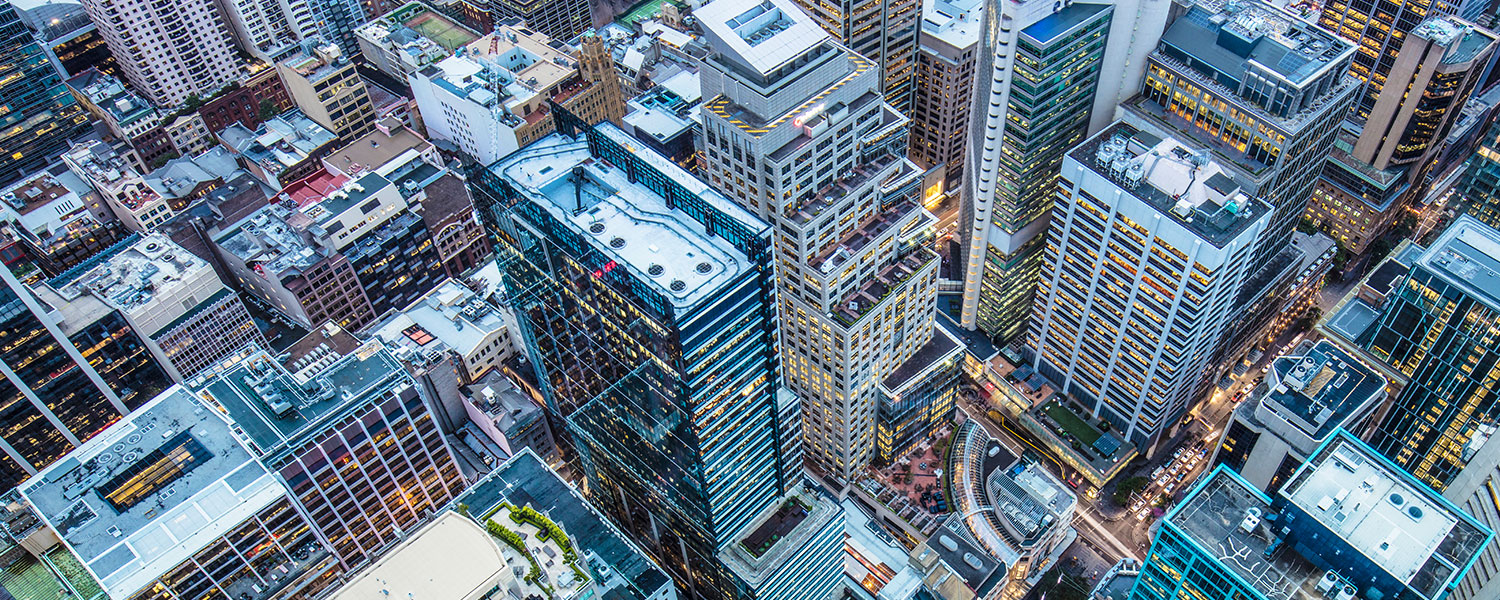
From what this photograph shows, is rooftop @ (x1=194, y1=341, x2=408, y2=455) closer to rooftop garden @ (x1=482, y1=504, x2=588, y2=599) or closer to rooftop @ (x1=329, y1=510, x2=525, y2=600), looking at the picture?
rooftop garden @ (x1=482, y1=504, x2=588, y2=599)

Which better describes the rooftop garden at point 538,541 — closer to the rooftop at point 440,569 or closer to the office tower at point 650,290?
the rooftop at point 440,569

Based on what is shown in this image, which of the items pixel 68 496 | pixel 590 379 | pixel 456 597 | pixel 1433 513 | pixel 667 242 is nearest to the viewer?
pixel 456 597

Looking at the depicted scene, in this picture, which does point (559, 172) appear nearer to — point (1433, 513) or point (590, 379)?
point (590, 379)

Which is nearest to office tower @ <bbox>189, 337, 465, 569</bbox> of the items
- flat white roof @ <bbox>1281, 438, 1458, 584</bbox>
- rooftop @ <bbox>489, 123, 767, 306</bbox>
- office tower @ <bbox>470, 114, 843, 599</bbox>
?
office tower @ <bbox>470, 114, 843, 599</bbox>

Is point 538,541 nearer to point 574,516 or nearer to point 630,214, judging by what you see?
point 574,516

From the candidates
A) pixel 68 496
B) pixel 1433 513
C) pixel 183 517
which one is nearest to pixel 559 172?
pixel 183 517
